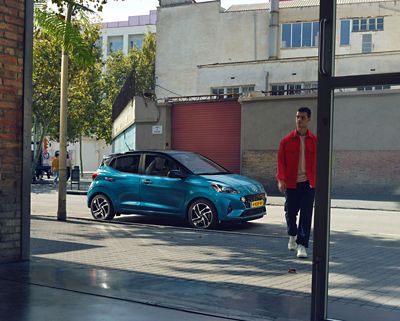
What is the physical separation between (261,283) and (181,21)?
37578 mm

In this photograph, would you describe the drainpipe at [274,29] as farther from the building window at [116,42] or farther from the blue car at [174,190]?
the building window at [116,42]

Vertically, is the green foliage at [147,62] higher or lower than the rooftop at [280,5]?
lower

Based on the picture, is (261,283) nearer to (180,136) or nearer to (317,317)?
(317,317)

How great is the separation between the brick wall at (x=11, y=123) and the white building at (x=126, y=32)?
3118 inches

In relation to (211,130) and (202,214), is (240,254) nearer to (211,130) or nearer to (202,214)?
(202,214)

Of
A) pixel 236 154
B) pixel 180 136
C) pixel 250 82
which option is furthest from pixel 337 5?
pixel 250 82

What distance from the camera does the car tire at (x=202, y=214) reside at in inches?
447

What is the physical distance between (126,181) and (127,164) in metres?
0.45

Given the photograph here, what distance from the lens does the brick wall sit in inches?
276

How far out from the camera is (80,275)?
6.54 m

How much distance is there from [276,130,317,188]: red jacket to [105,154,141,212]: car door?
4883 millimetres

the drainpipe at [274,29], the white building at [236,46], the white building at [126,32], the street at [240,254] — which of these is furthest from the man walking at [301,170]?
the white building at [126,32]

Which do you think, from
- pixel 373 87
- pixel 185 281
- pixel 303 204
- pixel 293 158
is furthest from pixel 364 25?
pixel 373 87

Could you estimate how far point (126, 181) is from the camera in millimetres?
12586
